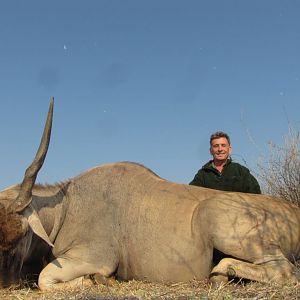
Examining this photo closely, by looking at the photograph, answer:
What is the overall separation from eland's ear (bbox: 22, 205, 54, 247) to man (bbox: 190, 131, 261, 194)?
2234mm

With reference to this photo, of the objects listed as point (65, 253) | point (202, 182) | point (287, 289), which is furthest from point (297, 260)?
point (65, 253)

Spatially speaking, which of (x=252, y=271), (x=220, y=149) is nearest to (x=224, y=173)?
(x=220, y=149)

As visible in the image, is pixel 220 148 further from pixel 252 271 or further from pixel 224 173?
pixel 252 271

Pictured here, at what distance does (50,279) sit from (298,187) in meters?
4.08

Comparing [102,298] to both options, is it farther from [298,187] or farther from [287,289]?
[298,187]

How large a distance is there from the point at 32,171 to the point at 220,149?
2.32m

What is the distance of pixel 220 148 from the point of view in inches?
237

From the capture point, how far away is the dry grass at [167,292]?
346 cm

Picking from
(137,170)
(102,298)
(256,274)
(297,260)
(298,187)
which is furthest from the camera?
(298,187)

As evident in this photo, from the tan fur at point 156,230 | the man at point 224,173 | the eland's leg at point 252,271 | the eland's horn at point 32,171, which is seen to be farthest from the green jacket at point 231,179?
the eland's horn at point 32,171

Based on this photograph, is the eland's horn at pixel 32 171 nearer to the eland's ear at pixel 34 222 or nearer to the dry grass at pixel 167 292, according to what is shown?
the eland's ear at pixel 34 222

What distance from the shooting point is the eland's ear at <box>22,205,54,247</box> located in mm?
4301

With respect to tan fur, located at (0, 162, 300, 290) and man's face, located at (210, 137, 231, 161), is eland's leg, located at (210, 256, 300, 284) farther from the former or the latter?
man's face, located at (210, 137, 231, 161)

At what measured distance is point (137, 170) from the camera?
5.16 m
